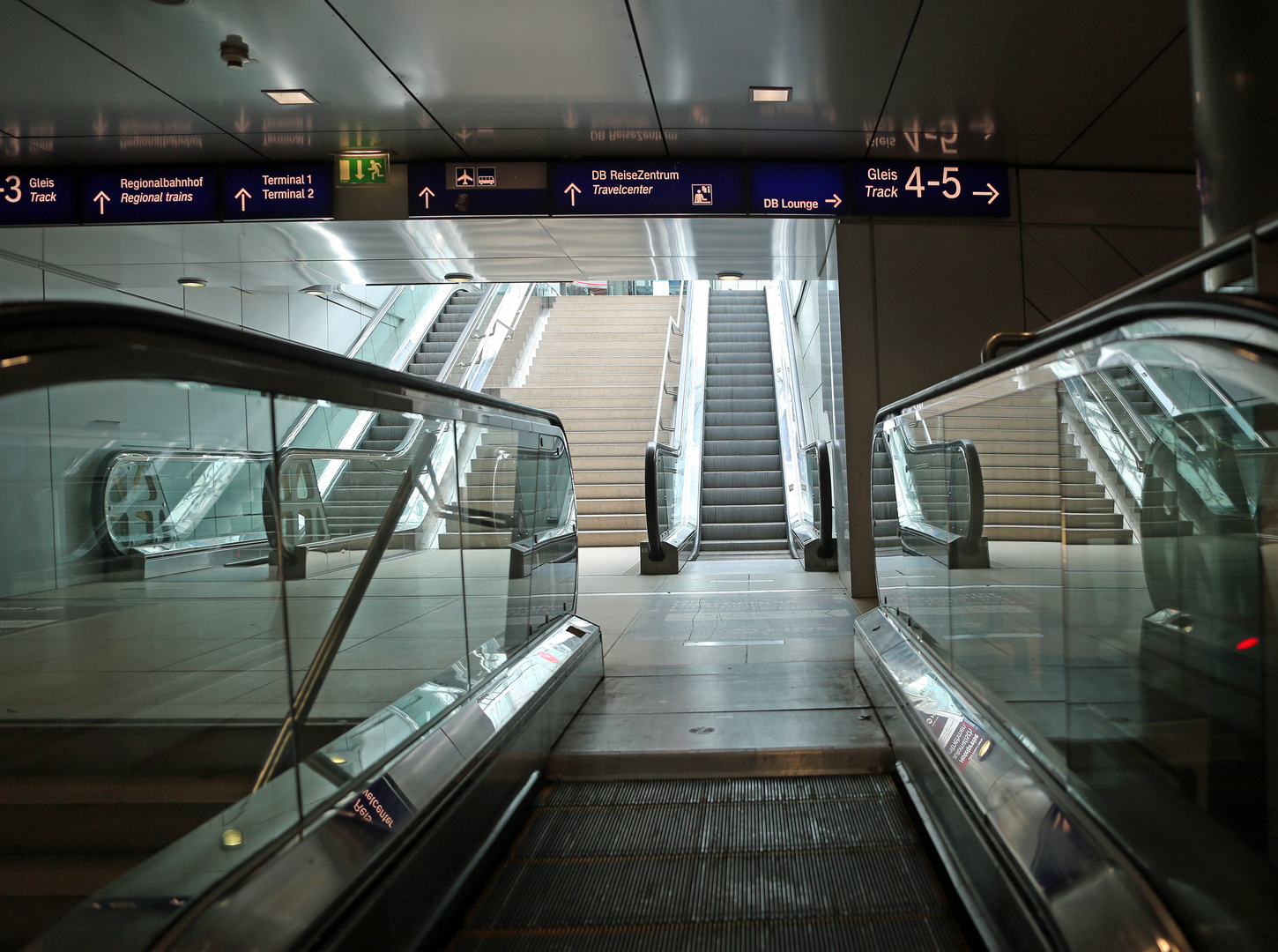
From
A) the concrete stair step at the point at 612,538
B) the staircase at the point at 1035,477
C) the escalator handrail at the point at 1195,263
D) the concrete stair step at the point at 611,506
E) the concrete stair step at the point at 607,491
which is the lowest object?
the concrete stair step at the point at 612,538

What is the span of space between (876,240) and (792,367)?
500cm

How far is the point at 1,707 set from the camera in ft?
5.49

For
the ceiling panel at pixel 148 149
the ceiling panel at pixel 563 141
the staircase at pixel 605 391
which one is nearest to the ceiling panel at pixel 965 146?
the ceiling panel at pixel 563 141

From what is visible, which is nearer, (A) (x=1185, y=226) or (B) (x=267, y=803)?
(B) (x=267, y=803)

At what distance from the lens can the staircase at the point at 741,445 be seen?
9.63m

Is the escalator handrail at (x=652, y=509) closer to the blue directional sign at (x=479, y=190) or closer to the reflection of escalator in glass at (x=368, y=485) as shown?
the blue directional sign at (x=479, y=190)

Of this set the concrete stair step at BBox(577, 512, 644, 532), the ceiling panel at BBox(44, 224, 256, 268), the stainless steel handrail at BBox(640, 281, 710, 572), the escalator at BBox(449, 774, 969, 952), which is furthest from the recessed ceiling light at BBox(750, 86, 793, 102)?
the concrete stair step at BBox(577, 512, 644, 532)

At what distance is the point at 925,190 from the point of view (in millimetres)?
6055

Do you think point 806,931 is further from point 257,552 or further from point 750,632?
point 750,632

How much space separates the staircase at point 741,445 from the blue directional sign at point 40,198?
641cm

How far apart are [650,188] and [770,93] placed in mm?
1262

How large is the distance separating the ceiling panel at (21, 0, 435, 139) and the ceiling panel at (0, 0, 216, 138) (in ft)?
0.35

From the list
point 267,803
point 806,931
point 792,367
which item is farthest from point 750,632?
point 792,367

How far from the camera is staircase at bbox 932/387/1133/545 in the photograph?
155cm
